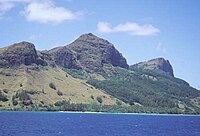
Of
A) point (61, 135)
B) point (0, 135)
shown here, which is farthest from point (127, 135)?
point (0, 135)

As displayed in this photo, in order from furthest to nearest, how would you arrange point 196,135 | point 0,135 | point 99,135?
point 196,135
point 99,135
point 0,135

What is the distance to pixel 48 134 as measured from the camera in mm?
144875

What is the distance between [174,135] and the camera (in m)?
168

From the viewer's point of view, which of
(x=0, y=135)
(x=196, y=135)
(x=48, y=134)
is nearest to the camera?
(x=0, y=135)

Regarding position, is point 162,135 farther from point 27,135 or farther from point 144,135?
point 27,135

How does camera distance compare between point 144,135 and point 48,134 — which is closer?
point 48,134

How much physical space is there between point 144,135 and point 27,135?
49.6m

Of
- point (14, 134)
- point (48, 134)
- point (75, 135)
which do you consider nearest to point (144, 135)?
point (75, 135)

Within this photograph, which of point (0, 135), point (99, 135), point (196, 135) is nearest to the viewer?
point (0, 135)

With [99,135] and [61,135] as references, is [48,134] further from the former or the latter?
[99,135]

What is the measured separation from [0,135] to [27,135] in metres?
9.78

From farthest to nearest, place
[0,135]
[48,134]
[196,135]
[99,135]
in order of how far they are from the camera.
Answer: [196,135] → [99,135] → [48,134] → [0,135]

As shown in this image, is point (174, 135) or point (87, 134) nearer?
point (87, 134)

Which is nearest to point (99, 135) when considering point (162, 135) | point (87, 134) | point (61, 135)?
point (87, 134)
